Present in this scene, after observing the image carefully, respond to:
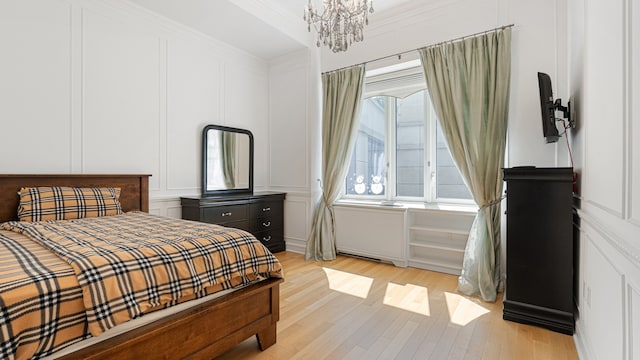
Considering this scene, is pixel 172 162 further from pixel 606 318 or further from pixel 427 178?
pixel 606 318

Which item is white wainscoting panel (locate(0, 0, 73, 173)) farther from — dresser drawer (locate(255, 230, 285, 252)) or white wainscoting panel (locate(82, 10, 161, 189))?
dresser drawer (locate(255, 230, 285, 252))

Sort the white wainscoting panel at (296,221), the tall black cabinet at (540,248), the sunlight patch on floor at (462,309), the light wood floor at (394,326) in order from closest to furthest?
the light wood floor at (394,326) → the tall black cabinet at (540,248) → the sunlight patch on floor at (462,309) → the white wainscoting panel at (296,221)

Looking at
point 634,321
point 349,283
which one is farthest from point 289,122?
point 634,321

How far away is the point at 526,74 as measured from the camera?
9.24 ft

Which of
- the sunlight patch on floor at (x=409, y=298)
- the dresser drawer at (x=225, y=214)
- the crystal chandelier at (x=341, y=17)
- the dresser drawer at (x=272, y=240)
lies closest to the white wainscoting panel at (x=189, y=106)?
the dresser drawer at (x=225, y=214)

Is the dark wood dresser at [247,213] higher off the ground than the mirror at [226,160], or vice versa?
the mirror at [226,160]

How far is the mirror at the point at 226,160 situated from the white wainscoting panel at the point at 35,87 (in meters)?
1.39

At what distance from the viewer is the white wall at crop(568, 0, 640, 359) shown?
1.03 m

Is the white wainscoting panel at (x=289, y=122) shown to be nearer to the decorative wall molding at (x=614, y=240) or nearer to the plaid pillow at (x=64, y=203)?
the plaid pillow at (x=64, y=203)

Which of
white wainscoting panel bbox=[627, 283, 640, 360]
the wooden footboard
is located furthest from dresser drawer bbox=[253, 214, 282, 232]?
white wainscoting panel bbox=[627, 283, 640, 360]

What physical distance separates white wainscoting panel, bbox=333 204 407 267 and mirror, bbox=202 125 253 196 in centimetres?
138

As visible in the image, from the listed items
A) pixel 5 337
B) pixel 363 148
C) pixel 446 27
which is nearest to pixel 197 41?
pixel 363 148

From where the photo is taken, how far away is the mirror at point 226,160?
12.7ft

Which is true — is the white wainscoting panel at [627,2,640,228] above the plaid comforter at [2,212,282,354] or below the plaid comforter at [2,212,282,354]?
above
